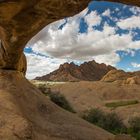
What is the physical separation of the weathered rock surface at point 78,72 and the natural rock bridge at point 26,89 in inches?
3061

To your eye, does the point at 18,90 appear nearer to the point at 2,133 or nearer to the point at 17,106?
the point at 17,106

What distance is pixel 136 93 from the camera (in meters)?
47.7

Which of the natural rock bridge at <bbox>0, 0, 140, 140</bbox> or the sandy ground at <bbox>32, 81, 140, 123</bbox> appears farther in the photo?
the sandy ground at <bbox>32, 81, 140, 123</bbox>

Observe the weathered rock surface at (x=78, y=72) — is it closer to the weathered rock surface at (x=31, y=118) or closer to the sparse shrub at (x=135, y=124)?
the sparse shrub at (x=135, y=124)

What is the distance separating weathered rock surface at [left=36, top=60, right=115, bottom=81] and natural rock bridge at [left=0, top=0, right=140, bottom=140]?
3061 inches

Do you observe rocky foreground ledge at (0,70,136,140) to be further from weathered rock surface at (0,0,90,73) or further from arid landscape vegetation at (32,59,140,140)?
arid landscape vegetation at (32,59,140,140)

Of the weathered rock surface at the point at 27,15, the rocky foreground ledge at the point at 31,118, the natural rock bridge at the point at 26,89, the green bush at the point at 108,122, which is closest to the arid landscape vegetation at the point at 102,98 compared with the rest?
the green bush at the point at 108,122

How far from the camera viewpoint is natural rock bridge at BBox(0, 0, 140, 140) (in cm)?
732

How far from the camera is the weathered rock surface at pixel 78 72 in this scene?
93.8m

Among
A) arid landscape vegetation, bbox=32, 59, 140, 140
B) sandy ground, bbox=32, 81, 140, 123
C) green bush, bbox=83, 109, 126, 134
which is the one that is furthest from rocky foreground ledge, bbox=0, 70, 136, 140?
sandy ground, bbox=32, 81, 140, 123

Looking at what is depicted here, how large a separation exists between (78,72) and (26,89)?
85737 mm

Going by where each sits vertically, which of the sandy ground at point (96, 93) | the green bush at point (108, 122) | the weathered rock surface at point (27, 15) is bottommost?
the green bush at point (108, 122)

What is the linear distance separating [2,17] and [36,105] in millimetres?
4373

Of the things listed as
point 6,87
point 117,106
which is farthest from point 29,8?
point 117,106
